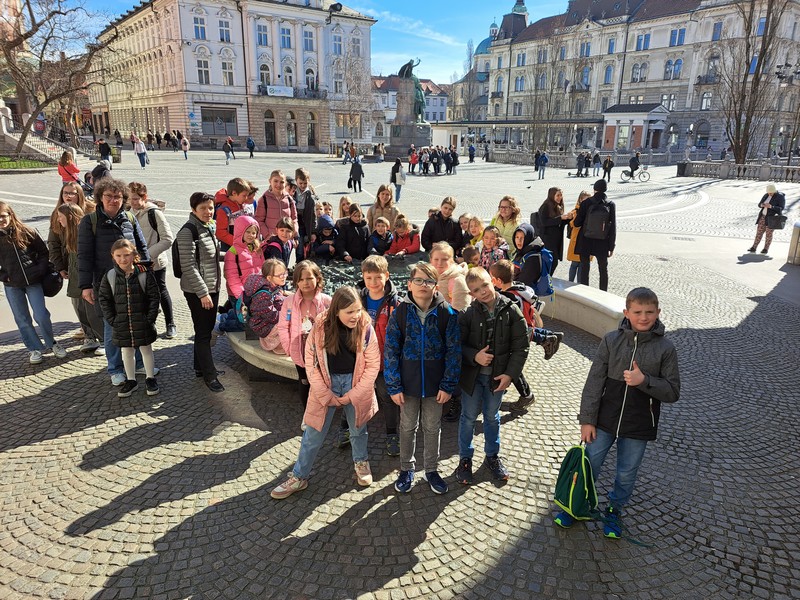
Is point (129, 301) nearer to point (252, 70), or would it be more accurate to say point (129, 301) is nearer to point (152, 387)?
point (152, 387)

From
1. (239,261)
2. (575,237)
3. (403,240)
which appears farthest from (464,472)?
(575,237)

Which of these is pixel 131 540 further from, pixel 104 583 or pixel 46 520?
pixel 46 520

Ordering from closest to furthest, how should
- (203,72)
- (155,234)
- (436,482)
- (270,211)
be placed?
(436,482) → (155,234) → (270,211) → (203,72)

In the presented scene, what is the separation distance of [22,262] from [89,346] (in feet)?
4.15

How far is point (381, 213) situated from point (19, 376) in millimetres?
5085

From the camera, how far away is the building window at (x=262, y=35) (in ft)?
195

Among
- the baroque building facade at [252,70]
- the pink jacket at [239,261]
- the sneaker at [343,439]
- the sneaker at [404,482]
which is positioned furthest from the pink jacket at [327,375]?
the baroque building facade at [252,70]

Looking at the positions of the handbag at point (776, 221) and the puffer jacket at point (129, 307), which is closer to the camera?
the puffer jacket at point (129, 307)

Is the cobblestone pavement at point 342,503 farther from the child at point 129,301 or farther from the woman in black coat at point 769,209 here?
the woman in black coat at point 769,209

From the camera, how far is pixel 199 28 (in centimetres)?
5628

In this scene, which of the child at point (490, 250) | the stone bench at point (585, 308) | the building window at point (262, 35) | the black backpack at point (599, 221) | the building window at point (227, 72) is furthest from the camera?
the building window at point (262, 35)

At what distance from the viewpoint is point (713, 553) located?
139 inches

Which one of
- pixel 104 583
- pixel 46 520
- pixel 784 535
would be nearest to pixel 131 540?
pixel 104 583

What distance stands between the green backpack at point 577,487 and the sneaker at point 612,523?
114 millimetres
